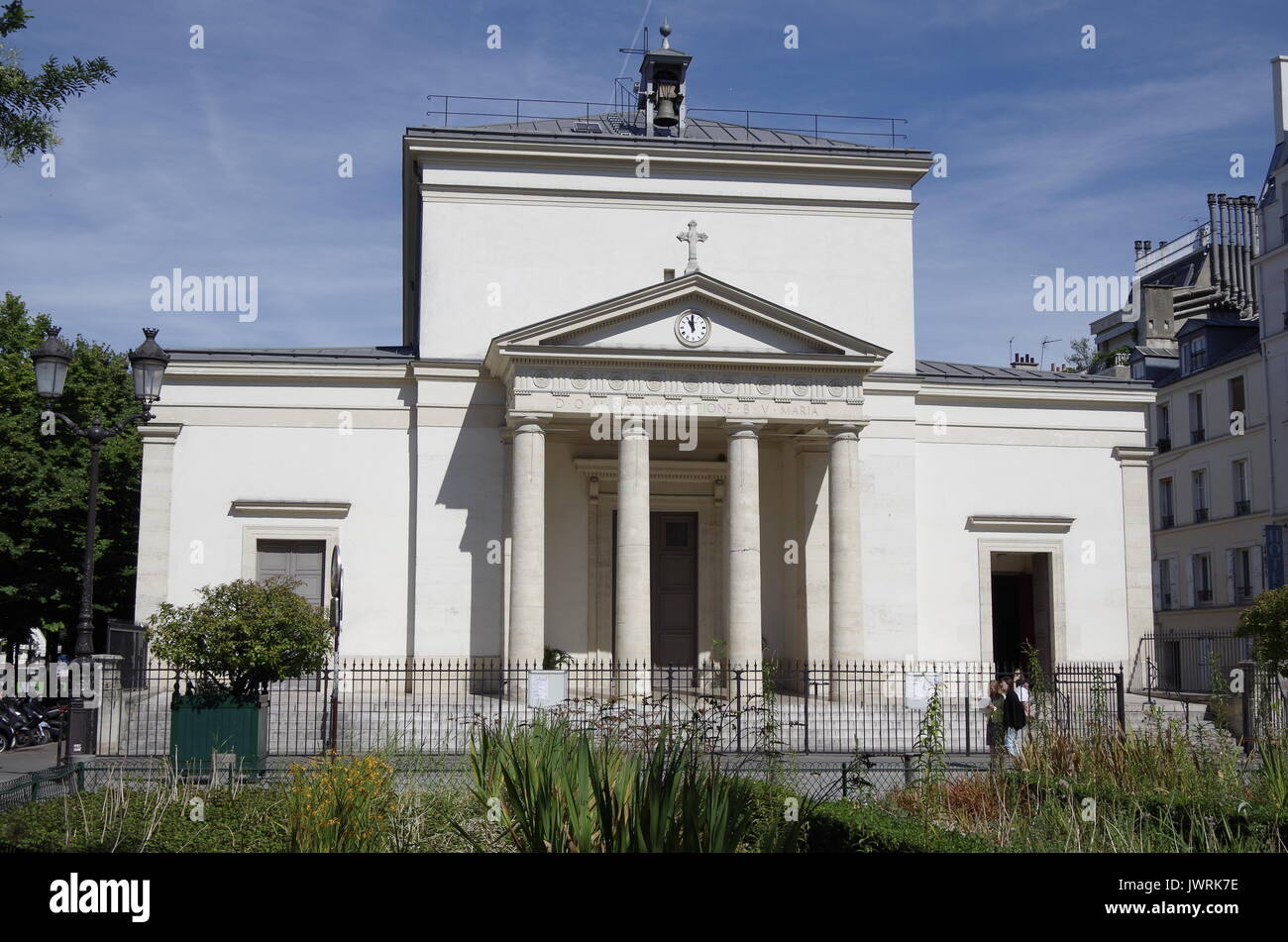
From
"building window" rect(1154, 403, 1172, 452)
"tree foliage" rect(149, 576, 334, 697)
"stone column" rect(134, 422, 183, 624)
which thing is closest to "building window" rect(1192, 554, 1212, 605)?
"building window" rect(1154, 403, 1172, 452)

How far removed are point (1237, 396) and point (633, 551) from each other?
2914 centimetres

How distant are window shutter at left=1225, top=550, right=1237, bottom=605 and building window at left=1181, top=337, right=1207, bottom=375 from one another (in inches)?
290

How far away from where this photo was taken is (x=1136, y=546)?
102 feet

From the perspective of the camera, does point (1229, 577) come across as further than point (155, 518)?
Yes

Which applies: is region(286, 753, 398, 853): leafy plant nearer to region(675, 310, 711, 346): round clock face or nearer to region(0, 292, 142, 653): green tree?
region(675, 310, 711, 346): round clock face

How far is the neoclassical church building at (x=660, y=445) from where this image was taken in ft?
87.1

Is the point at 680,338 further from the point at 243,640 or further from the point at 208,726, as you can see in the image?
the point at 208,726

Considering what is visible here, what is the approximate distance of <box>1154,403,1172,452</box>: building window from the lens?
4919 centimetres

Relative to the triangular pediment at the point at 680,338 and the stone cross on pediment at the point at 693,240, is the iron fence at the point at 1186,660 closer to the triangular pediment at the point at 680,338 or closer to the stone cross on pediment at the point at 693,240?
the triangular pediment at the point at 680,338

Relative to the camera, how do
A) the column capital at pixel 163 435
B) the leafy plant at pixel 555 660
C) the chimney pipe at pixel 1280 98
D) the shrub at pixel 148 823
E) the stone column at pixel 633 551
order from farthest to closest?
the chimney pipe at pixel 1280 98, the column capital at pixel 163 435, the leafy plant at pixel 555 660, the stone column at pixel 633 551, the shrub at pixel 148 823

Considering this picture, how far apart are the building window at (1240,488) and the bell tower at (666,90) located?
24.8m

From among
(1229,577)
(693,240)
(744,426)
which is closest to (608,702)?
(744,426)

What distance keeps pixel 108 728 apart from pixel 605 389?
1164cm

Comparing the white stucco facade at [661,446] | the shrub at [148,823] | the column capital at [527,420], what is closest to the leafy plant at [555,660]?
the white stucco facade at [661,446]
